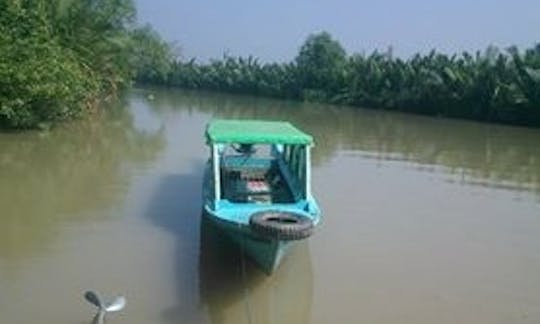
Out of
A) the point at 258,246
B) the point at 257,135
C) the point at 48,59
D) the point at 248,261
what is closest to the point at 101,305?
the point at 258,246

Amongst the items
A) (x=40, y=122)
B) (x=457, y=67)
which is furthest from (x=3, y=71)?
(x=457, y=67)

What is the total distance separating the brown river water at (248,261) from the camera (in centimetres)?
833

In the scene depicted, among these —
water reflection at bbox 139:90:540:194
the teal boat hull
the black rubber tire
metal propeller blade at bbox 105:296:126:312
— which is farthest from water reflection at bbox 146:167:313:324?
water reflection at bbox 139:90:540:194

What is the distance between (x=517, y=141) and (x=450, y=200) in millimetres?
14364

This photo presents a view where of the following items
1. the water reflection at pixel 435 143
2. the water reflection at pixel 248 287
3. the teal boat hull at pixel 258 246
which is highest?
the teal boat hull at pixel 258 246

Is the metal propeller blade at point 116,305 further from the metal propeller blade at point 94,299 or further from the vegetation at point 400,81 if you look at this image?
the vegetation at point 400,81

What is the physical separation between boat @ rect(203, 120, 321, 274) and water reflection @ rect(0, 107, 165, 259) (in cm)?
241

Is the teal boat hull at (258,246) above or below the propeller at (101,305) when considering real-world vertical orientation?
above

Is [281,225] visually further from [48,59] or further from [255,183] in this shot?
[48,59]

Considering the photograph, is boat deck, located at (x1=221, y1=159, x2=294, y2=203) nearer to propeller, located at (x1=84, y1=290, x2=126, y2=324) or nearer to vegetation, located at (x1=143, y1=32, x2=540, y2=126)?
propeller, located at (x1=84, y1=290, x2=126, y2=324)

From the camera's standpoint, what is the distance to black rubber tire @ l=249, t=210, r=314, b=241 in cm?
794

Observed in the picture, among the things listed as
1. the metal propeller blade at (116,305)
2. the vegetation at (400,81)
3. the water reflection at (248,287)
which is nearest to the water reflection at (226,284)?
the water reflection at (248,287)

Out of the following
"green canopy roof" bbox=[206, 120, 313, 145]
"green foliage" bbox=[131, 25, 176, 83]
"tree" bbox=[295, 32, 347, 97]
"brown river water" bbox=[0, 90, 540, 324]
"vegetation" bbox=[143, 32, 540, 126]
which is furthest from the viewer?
"green foliage" bbox=[131, 25, 176, 83]

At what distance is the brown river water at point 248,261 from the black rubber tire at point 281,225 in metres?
0.90
